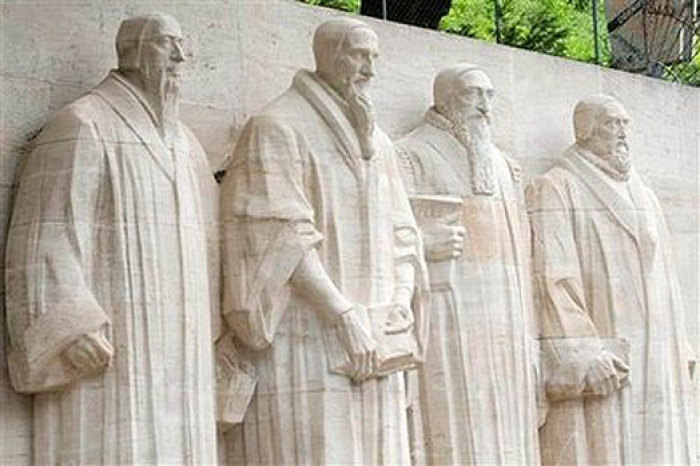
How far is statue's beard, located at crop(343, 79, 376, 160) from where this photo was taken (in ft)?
36.1

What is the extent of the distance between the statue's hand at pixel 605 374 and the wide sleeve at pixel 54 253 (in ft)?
11.0

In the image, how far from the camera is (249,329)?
10547mm

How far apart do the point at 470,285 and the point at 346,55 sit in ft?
4.84

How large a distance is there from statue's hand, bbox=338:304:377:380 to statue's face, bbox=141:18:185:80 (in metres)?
1.38

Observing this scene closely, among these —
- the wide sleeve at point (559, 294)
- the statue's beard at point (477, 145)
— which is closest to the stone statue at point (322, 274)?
the statue's beard at point (477, 145)

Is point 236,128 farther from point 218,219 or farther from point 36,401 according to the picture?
point 36,401

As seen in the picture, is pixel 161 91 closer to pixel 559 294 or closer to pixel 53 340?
pixel 53 340

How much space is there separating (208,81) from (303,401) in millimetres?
1719

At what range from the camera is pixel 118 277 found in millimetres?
10000

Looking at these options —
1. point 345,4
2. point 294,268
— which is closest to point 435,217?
point 294,268

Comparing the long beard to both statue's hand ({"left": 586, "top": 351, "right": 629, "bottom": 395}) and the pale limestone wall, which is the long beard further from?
statue's hand ({"left": 586, "top": 351, "right": 629, "bottom": 395})

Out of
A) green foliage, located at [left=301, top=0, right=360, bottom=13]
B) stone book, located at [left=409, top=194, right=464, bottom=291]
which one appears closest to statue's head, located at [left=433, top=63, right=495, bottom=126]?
stone book, located at [left=409, top=194, right=464, bottom=291]

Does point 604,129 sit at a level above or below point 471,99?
below

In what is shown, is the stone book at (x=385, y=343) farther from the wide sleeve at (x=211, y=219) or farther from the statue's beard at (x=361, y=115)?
the statue's beard at (x=361, y=115)
